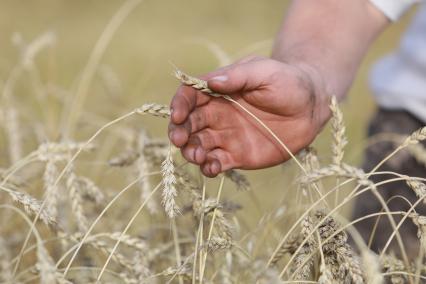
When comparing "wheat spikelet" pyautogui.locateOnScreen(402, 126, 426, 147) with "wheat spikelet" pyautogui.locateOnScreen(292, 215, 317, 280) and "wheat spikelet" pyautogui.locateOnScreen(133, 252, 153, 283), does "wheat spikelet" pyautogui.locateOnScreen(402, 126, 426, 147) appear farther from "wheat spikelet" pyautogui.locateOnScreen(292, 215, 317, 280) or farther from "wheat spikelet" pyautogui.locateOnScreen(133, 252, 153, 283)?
"wheat spikelet" pyautogui.locateOnScreen(133, 252, 153, 283)

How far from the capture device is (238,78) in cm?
129

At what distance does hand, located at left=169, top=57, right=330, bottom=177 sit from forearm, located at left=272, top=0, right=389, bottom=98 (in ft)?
0.36

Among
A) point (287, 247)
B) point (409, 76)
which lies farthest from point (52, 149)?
point (409, 76)

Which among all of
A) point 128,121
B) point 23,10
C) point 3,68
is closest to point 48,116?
point 128,121

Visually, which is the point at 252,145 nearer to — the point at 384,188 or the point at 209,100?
the point at 209,100

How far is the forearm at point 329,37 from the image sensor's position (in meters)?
1.59

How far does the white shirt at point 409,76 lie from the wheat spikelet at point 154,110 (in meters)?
1.08

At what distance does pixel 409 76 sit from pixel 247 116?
0.94 meters

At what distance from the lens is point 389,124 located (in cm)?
230

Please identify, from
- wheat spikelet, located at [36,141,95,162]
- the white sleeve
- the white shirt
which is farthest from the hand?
the white shirt

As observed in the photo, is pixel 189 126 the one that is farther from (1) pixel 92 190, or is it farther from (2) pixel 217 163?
(1) pixel 92 190

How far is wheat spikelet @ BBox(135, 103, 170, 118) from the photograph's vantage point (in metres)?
1.22

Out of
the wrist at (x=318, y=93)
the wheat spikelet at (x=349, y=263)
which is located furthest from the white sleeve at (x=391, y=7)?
the wheat spikelet at (x=349, y=263)

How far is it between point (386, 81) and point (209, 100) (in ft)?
3.40
